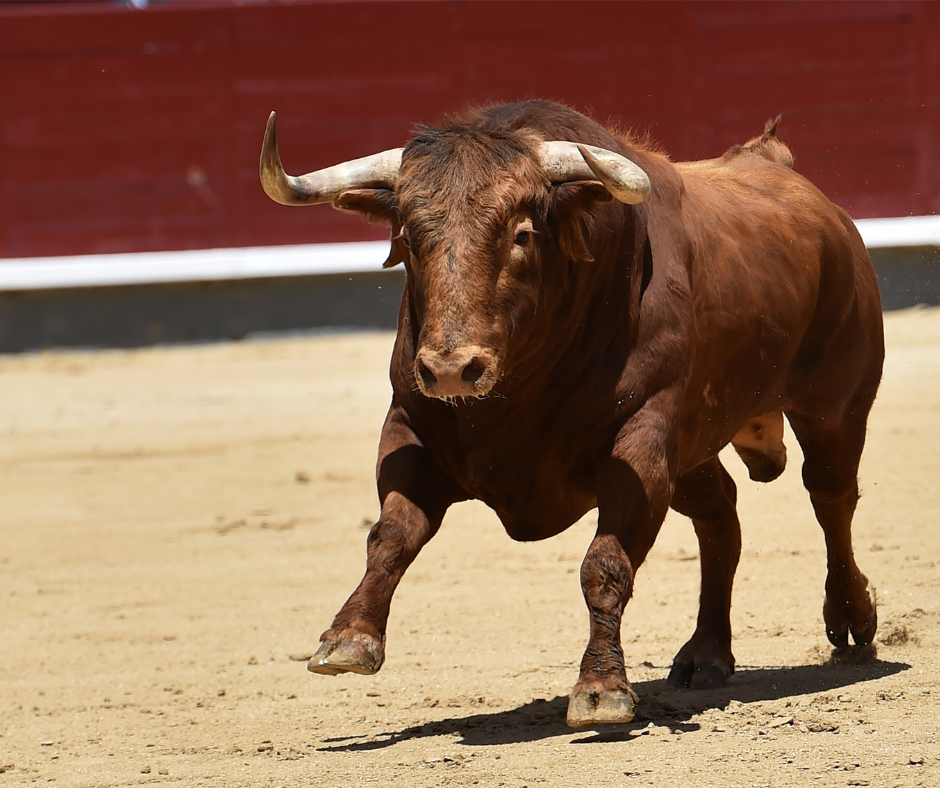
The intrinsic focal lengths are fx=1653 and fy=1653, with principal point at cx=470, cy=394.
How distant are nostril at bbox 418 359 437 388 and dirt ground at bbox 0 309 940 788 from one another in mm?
759

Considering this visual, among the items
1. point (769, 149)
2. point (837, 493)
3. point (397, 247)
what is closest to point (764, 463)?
point (837, 493)

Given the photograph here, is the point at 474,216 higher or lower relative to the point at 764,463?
higher

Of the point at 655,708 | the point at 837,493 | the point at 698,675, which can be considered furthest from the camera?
the point at 837,493

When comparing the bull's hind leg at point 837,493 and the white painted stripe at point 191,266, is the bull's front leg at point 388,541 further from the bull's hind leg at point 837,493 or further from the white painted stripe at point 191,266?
the white painted stripe at point 191,266

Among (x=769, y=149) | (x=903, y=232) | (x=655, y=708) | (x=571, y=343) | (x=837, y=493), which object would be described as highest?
(x=903, y=232)

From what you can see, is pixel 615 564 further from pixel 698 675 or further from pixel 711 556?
pixel 711 556

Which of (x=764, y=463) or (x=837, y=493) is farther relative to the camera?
(x=764, y=463)

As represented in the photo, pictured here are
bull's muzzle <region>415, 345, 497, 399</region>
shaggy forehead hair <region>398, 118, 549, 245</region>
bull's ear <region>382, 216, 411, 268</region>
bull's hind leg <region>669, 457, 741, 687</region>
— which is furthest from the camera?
bull's hind leg <region>669, 457, 741, 687</region>

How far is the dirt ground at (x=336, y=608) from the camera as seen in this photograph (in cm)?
338

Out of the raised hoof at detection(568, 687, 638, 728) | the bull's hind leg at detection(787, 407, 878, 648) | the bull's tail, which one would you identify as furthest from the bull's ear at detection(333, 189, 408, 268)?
the bull's tail

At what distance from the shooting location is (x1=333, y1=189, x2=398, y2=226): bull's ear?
12.0 feet

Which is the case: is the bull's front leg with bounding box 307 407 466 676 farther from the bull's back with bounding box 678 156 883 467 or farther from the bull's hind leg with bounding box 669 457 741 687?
the bull's hind leg with bounding box 669 457 741 687

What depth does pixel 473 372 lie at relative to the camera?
127 inches

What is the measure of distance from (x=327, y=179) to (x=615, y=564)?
1097mm
